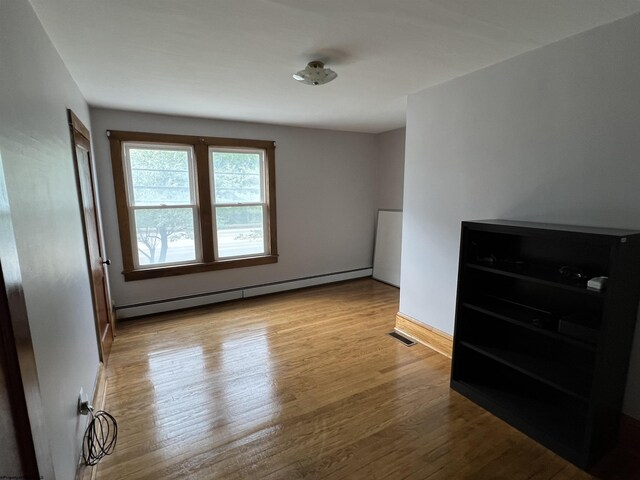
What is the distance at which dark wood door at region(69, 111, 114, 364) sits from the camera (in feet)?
7.70

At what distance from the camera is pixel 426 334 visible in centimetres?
303

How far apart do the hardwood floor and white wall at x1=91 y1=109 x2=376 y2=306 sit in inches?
30.1

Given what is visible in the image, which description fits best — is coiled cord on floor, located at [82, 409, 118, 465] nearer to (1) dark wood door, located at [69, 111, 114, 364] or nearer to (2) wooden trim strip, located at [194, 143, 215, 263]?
(1) dark wood door, located at [69, 111, 114, 364]

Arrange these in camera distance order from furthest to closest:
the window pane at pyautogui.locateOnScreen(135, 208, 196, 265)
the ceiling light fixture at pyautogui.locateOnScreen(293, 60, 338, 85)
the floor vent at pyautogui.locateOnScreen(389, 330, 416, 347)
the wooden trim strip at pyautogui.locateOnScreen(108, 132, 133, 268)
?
1. the window pane at pyautogui.locateOnScreen(135, 208, 196, 265)
2. the wooden trim strip at pyautogui.locateOnScreen(108, 132, 133, 268)
3. the floor vent at pyautogui.locateOnScreen(389, 330, 416, 347)
4. the ceiling light fixture at pyautogui.locateOnScreen(293, 60, 338, 85)

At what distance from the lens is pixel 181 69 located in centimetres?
228

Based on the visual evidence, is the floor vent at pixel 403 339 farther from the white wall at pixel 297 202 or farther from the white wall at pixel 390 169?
the white wall at pixel 390 169

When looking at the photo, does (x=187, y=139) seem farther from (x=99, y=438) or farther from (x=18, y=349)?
(x=18, y=349)

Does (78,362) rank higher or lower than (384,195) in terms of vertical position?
lower

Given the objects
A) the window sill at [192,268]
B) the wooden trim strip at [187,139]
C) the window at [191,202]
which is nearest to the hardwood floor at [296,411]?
the window sill at [192,268]

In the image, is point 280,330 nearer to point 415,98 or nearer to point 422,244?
point 422,244

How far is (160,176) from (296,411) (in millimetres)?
2975

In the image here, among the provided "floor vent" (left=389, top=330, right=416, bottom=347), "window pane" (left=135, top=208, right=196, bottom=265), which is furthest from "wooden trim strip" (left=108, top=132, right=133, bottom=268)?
"floor vent" (left=389, top=330, right=416, bottom=347)

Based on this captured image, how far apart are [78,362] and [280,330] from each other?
6.24 feet

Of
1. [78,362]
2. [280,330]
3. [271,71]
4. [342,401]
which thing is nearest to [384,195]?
[280,330]
